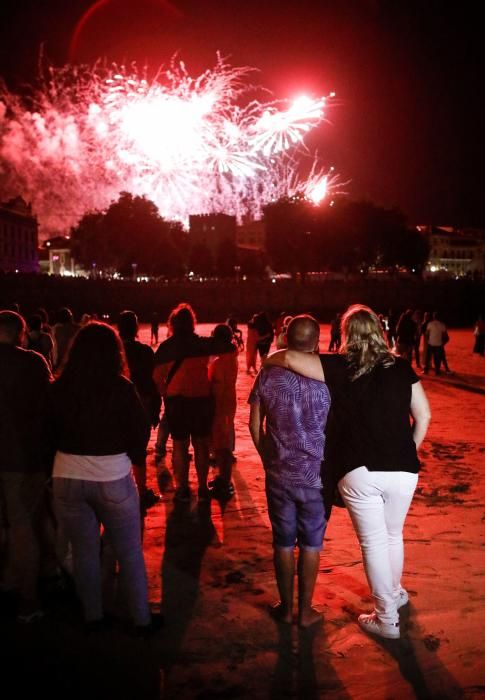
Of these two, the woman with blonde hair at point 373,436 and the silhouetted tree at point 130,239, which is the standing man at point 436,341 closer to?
the woman with blonde hair at point 373,436

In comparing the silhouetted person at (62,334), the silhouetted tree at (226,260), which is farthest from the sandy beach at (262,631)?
the silhouetted tree at (226,260)

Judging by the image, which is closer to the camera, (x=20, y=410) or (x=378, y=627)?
(x=378, y=627)

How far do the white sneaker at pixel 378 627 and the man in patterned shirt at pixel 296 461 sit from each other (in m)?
0.31

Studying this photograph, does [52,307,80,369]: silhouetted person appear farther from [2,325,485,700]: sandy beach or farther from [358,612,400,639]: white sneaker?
[358,612,400,639]: white sneaker

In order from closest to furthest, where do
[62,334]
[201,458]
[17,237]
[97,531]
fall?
1. [97,531]
2. [201,458]
3. [62,334]
4. [17,237]

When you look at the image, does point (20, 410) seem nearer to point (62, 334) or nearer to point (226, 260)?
point (62, 334)

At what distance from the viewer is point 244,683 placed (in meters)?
3.81

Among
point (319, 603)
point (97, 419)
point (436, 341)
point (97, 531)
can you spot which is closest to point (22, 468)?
point (97, 531)

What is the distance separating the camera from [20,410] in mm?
4578

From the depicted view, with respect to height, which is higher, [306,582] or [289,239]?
[289,239]

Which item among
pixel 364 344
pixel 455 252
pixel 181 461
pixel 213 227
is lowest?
pixel 181 461

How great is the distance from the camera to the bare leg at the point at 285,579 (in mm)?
4418

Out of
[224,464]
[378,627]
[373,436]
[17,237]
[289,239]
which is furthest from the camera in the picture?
[17,237]

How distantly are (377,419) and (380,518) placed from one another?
596 mm
